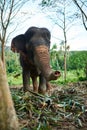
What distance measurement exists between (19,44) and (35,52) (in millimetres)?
1377

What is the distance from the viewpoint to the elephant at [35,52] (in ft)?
28.9

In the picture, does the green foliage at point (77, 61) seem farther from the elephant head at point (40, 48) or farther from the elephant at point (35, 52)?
the elephant head at point (40, 48)

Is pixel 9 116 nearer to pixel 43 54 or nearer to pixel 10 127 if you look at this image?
pixel 10 127

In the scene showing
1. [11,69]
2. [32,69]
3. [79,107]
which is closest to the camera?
[79,107]

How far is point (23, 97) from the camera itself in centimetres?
711

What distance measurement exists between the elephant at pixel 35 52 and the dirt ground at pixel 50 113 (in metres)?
1.02

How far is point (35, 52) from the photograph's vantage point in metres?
9.26

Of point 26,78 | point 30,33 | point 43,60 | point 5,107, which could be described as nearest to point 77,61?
point 26,78

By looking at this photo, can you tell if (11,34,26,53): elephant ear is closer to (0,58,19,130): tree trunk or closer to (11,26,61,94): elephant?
(11,26,61,94): elephant

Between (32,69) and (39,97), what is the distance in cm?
373

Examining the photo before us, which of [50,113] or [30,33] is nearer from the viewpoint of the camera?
[50,113]

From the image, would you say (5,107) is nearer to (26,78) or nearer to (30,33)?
(30,33)

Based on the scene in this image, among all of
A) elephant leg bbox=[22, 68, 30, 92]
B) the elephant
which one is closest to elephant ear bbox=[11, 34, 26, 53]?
the elephant

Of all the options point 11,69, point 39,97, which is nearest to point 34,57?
point 39,97
